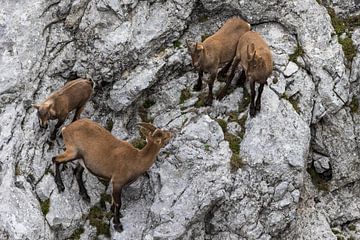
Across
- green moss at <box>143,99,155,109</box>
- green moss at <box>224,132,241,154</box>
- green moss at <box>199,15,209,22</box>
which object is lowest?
green moss at <box>224,132,241,154</box>

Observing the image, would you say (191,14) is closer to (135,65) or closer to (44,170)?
(135,65)

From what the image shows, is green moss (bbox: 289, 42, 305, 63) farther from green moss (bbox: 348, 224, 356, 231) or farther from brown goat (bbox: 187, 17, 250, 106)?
green moss (bbox: 348, 224, 356, 231)

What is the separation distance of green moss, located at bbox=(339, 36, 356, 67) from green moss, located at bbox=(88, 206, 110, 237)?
6.10 meters

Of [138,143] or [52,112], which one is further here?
[138,143]

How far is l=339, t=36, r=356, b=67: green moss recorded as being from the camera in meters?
15.0

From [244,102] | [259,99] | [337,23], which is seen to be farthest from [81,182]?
[337,23]

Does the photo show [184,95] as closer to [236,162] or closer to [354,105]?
[236,162]

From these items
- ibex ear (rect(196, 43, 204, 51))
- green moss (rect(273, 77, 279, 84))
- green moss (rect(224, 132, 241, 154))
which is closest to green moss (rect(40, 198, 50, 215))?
green moss (rect(224, 132, 241, 154))

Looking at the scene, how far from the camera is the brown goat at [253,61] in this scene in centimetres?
1310

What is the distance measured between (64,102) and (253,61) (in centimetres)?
358

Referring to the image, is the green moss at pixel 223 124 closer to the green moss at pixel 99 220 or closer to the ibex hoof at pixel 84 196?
the green moss at pixel 99 220

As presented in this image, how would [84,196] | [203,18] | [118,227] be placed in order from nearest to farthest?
[118,227] < [84,196] < [203,18]

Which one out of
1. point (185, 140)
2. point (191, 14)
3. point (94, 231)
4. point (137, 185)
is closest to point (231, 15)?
point (191, 14)

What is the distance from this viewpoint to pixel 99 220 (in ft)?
43.1
